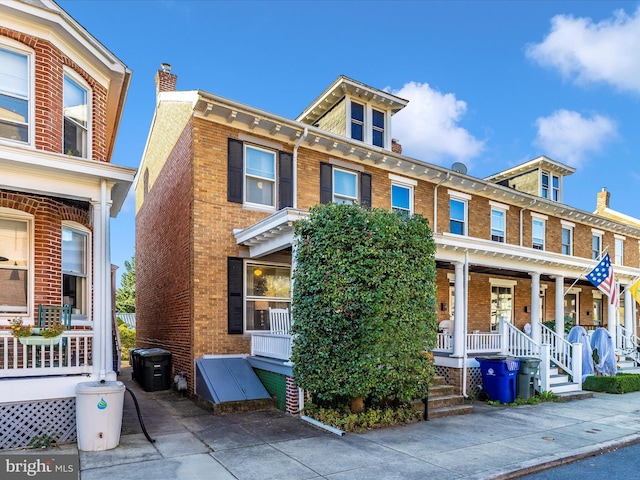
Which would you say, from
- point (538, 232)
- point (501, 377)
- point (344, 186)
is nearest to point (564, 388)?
point (501, 377)

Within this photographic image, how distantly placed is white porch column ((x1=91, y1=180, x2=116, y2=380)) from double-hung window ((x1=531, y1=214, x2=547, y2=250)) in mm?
15463

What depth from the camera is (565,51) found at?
61.3 feet

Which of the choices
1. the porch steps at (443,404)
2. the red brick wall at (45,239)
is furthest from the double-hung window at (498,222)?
the red brick wall at (45,239)

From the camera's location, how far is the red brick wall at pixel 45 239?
7.56 m

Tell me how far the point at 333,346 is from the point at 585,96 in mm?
28509

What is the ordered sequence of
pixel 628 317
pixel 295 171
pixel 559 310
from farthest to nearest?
pixel 628 317, pixel 559 310, pixel 295 171

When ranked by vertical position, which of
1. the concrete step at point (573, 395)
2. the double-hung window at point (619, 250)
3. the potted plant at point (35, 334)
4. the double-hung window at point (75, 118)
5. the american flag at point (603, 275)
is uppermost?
the double-hung window at point (75, 118)

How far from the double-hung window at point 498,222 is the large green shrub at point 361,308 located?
30.0 feet

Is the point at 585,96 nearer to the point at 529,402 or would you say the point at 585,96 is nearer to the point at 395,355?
the point at 529,402

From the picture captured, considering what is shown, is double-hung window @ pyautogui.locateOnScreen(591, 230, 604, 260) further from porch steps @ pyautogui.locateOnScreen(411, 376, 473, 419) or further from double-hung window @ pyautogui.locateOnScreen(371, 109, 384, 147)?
porch steps @ pyautogui.locateOnScreen(411, 376, 473, 419)

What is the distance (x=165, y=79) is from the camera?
14633 mm

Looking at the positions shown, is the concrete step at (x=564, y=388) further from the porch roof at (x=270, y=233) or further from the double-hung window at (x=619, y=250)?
the double-hung window at (x=619, y=250)

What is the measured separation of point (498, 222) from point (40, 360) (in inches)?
581

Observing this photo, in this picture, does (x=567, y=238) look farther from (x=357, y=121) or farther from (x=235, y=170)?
(x=235, y=170)
